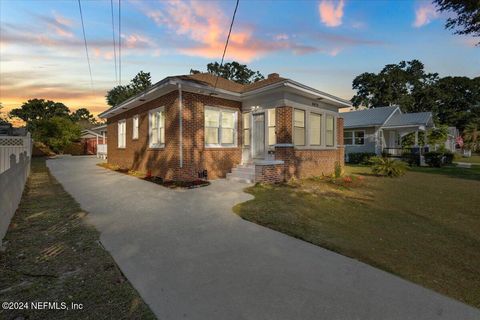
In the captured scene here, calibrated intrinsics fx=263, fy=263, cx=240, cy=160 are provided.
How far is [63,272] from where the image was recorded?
10.9 feet

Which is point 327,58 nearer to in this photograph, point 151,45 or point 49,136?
point 151,45

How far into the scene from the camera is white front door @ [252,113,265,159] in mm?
11602

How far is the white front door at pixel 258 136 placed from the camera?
11602 millimetres

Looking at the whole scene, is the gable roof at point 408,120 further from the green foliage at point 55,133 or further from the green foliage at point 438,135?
the green foliage at point 55,133

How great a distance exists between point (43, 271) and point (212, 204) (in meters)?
4.05

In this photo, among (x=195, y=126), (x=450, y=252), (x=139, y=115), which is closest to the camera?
(x=450, y=252)

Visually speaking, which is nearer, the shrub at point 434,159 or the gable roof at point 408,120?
the shrub at point 434,159

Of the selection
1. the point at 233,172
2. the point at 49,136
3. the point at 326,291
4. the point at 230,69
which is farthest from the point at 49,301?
the point at 230,69

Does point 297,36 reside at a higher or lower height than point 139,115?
higher

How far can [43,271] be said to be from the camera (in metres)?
3.37

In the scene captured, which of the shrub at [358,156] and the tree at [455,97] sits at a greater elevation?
the tree at [455,97]

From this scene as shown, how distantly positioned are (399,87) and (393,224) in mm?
62489

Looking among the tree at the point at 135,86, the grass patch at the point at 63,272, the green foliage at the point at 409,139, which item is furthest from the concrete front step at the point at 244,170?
A: the tree at the point at 135,86

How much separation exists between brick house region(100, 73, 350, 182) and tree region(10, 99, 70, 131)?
73860 mm
